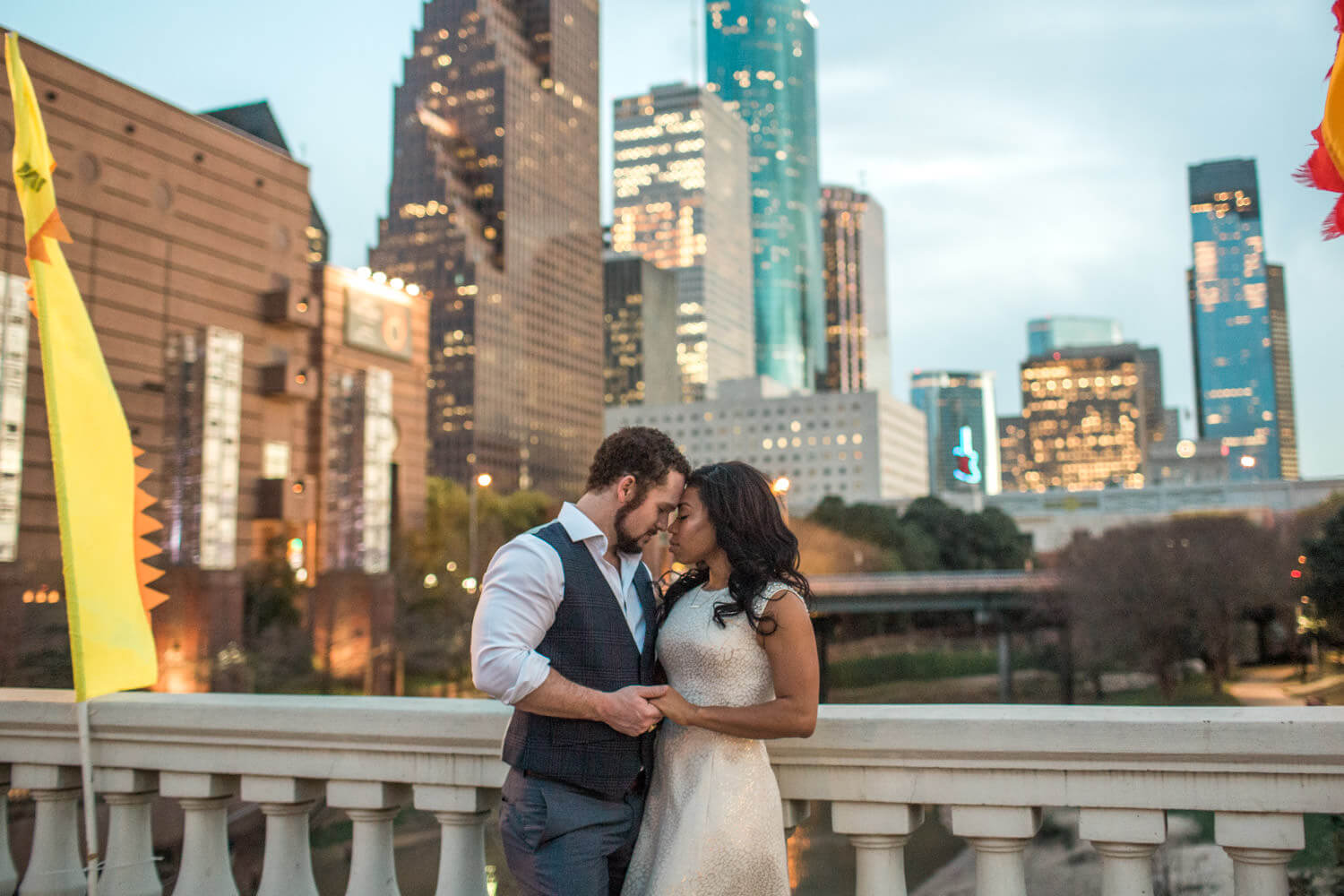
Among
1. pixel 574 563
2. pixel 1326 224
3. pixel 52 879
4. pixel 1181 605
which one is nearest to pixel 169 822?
pixel 52 879

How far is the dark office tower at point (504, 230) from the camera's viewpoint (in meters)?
137

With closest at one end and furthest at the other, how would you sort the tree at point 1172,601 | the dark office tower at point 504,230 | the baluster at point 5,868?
the baluster at point 5,868
the tree at point 1172,601
the dark office tower at point 504,230

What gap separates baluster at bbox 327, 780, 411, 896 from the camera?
A: 13.9 feet

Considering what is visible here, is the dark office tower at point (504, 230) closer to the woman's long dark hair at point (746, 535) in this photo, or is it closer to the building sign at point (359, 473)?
the building sign at point (359, 473)

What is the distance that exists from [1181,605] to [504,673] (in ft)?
152

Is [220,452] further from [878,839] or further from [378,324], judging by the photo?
[878,839]

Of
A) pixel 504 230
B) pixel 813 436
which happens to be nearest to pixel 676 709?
pixel 504 230

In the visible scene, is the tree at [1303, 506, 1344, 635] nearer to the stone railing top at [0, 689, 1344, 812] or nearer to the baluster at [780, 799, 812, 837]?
the stone railing top at [0, 689, 1344, 812]

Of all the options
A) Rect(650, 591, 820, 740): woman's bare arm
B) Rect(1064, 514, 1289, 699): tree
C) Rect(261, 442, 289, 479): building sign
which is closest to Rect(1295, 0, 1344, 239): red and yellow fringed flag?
Rect(650, 591, 820, 740): woman's bare arm

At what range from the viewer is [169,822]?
2483 centimetres

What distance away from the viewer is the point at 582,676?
3.52 m

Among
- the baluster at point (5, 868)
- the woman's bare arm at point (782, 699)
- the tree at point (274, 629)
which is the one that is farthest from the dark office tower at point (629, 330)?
the woman's bare arm at point (782, 699)

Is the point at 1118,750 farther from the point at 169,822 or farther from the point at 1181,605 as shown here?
the point at 1181,605

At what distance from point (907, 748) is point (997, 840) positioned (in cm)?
44
